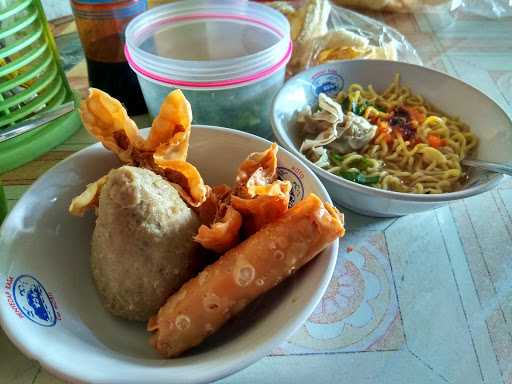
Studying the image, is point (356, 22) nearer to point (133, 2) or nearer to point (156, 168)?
point (133, 2)

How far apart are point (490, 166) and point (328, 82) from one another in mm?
357

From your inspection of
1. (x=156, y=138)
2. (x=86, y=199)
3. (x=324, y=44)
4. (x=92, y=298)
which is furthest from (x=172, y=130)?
(x=324, y=44)

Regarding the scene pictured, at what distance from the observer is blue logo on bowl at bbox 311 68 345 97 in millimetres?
907

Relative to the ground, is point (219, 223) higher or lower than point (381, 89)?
higher

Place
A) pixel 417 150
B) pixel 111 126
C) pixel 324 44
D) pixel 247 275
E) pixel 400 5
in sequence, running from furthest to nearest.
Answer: pixel 400 5 → pixel 324 44 → pixel 417 150 → pixel 111 126 → pixel 247 275

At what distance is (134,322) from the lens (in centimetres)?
55

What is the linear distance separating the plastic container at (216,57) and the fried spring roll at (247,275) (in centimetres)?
35

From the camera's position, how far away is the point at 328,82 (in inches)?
36.6

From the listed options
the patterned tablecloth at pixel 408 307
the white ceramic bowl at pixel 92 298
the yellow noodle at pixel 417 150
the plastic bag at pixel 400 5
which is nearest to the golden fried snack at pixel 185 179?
the white ceramic bowl at pixel 92 298

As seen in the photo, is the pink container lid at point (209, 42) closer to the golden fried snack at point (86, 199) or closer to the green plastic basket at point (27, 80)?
the green plastic basket at point (27, 80)

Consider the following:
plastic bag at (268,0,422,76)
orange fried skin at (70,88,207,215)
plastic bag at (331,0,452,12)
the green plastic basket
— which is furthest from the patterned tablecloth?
plastic bag at (331,0,452,12)

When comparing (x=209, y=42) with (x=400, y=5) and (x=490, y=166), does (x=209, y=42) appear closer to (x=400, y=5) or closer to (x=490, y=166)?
(x=490, y=166)

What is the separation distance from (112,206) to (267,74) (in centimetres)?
41

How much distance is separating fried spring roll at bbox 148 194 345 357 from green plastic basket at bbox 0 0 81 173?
1.60ft
